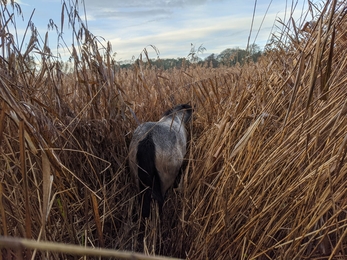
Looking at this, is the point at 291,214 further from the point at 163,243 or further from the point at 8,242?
the point at 8,242

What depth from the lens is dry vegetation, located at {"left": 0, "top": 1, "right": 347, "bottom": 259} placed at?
1.22 m

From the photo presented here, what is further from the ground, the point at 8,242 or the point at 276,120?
the point at 8,242

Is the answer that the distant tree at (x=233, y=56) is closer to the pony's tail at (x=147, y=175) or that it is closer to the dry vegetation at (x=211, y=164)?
the dry vegetation at (x=211, y=164)

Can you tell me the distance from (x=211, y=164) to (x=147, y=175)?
432 mm

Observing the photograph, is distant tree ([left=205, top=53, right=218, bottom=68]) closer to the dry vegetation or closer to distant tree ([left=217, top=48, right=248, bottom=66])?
distant tree ([left=217, top=48, right=248, bottom=66])

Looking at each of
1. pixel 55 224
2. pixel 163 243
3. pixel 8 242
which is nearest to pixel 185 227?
pixel 163 243

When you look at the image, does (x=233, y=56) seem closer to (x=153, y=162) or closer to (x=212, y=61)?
(x=153, y=162)

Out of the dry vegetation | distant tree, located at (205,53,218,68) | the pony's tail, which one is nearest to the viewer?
the dry vegetation

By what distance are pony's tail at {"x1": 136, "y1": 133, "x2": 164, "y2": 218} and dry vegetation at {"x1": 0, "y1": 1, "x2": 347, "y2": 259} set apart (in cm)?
10

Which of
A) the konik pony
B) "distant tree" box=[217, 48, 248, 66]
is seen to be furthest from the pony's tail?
"distant tree" box=[217, 48, 248, 66]

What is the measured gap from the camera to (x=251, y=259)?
137 centimetres

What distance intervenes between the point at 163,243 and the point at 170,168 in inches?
19.8

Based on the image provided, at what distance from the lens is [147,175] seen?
1.96 m

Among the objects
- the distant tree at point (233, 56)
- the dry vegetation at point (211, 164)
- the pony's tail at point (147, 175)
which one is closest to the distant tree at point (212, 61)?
the distant tree at point (233, 56)
